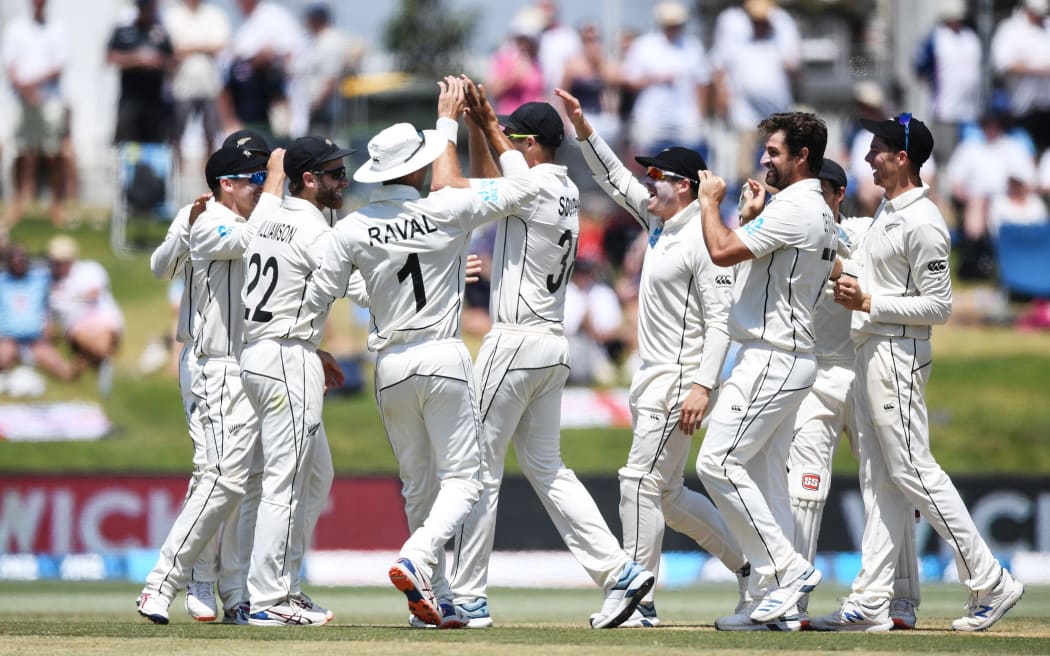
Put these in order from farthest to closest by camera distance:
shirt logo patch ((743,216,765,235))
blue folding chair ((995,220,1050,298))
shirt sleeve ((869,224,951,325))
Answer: blue folding chair ((995,220,1050,298))
shirt sleeve ((869,224,951,325))
shirt logo patch ((743,216,765,235))

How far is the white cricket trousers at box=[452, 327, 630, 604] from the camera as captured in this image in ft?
27.0

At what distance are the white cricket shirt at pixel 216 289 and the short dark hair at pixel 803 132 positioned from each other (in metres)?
2.79

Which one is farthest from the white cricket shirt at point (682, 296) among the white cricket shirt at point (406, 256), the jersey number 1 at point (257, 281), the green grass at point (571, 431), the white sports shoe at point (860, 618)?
the green grass at point (571, 431)

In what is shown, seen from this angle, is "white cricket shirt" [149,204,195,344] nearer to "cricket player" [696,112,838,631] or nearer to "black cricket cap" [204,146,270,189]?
"black cricket cap" [204,146,270,189]

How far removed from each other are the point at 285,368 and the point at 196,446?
89 cm

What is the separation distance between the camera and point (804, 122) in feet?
26.1

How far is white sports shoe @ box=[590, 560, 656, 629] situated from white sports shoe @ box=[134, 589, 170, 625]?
2277 mm

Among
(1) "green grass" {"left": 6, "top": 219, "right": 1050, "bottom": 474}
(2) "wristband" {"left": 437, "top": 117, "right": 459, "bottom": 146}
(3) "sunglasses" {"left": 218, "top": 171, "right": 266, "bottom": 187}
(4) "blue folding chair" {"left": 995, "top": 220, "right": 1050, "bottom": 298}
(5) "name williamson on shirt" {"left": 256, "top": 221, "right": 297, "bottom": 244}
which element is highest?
(2) "wristband" {"left": 437, "top": 117, "right": 459, "bottom": 146}

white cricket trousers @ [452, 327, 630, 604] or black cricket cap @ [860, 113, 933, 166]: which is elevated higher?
black cricket cap @ [860, 113, 933, 166]

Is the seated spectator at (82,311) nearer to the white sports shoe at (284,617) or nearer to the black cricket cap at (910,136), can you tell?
the white sports shoe at (284,617)

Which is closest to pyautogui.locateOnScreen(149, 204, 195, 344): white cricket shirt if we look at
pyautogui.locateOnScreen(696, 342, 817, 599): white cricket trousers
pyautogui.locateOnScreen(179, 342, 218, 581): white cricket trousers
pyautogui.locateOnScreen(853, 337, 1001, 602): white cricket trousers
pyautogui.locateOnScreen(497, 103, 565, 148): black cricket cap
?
pyautogui.locateOnScreen(179, 342, 218, 581): white cricket trousers

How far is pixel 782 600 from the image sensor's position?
7828 millimetres

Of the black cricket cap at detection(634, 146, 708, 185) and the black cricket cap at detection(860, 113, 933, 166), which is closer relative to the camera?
the black cricket cap at detection(860, 113, 933, 166)

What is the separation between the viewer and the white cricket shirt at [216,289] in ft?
27.9
